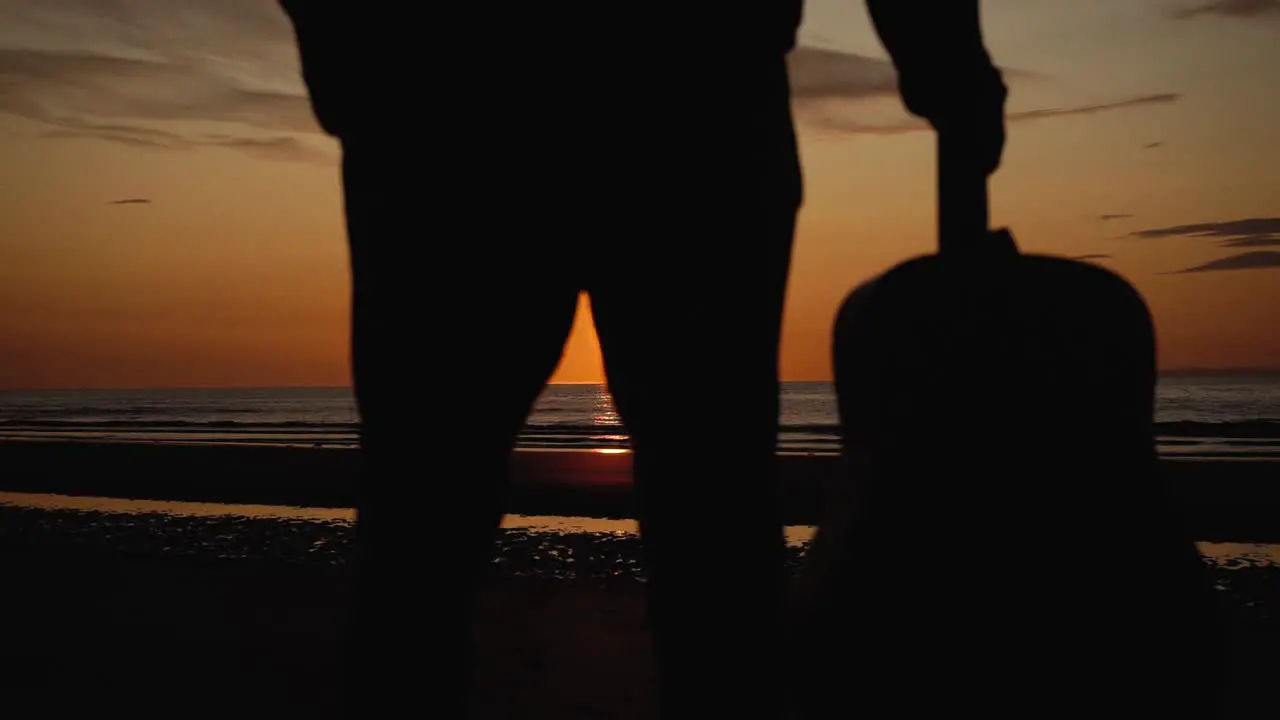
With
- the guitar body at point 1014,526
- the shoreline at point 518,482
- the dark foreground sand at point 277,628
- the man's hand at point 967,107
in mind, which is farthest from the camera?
the shoreline at point 518,482

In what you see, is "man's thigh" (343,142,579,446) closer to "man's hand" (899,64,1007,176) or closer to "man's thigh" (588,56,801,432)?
"man's thigh" (588,56,801,432)

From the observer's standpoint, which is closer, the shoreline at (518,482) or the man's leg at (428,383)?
the man's leg at (428,383)

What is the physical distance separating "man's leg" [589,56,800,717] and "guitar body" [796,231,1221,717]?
14cm

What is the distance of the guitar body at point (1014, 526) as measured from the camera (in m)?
1.28

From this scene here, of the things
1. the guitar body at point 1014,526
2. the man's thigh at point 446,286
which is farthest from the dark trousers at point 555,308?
the guitar body at point 1014,526

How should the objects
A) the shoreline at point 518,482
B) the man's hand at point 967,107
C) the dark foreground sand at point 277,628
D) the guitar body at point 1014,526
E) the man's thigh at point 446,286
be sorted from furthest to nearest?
1. the shoreline at point 518,482
2. the dark foreground sand at point 277,628
3. the man's hand at point 967,107
4. the guitar body at point 1014,526
5. the man's thigh at point 446,286

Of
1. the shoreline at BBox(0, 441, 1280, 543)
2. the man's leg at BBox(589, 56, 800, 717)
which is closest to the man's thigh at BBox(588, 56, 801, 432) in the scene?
the man's leg at BBox(589, 56, 800, 717)

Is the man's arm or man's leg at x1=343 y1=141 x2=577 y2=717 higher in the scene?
the man's arm

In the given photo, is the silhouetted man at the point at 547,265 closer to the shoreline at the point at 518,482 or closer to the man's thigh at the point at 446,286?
the man's thigh at the point at 446,286

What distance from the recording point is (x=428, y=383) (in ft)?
3.89

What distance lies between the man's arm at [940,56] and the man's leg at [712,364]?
0.22 metres

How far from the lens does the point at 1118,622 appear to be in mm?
1277

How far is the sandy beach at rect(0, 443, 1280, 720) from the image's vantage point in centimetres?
254

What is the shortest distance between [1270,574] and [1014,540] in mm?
3269
